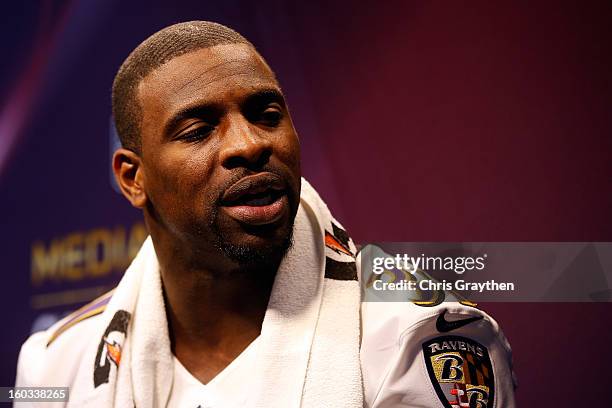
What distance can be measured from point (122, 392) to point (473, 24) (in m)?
1.12

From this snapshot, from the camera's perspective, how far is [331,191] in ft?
6.41

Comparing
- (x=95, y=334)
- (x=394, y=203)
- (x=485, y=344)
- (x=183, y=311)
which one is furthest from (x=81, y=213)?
(x=485, y=344)

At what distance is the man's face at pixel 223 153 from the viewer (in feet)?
4.76

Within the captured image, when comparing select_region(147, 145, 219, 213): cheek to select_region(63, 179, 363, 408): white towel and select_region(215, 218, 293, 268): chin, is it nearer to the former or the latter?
select_region(215, 218, 293, 268): chin

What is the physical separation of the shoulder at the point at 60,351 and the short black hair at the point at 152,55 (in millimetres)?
474

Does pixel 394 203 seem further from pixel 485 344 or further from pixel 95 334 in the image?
pixel 95 334

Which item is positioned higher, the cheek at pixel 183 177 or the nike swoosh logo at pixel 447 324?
the cheek at pixel 183 177

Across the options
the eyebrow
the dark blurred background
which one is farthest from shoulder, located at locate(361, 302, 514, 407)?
the eyebrow

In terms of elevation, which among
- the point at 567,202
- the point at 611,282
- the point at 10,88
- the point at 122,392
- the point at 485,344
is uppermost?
the point at 10,88

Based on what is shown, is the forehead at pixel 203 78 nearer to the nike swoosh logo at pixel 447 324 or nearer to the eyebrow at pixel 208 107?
the eyebrow at pixel 208 107

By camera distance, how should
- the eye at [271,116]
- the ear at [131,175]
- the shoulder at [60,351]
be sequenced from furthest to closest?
1. the shoulder at [60,351]
2. the ear at [131,175]
3. the eye at [271,116]

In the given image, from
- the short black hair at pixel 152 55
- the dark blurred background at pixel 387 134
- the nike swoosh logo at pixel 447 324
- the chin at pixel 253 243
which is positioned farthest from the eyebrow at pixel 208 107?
the nike swoosh logo at pixel 447 324

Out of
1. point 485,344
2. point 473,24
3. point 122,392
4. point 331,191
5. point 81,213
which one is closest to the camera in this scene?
point 485,344

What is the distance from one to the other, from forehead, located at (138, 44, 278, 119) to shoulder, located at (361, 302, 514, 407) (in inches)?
21.3
